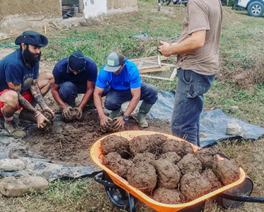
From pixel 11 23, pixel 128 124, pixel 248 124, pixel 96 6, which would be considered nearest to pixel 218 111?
pixel 248 124

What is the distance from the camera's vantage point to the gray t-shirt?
2.70 metres

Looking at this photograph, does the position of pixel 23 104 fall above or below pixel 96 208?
above

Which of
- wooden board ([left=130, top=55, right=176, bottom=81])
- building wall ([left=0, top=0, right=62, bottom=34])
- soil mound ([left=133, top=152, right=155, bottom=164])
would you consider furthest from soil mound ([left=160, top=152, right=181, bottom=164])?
building wall ([left=0, top=0, right=62, bottom=34])

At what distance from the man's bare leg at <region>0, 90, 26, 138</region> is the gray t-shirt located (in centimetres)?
211

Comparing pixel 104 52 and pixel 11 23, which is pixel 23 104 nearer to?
pixel 104 52

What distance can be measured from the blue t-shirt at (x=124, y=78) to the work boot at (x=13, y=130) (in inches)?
46.5

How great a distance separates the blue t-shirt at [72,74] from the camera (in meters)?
4.46

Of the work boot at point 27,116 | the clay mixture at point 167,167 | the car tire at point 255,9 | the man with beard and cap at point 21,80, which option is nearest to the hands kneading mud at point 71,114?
the man with beard and cap at point 21,80

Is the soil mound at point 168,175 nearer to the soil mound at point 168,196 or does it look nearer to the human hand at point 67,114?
the soil mound at point 168,196

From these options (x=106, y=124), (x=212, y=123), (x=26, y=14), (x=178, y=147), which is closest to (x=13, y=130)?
(x=106, y=124)

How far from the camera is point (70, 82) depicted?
181 inches

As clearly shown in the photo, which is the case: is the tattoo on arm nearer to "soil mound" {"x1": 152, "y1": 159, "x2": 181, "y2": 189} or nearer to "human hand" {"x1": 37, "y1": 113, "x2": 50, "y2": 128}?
"human hand" {"x1": 37, "y1": 113, "x2": 50, "y2": 128}

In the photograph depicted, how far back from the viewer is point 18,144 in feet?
12.5

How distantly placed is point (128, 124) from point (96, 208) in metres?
1.85
